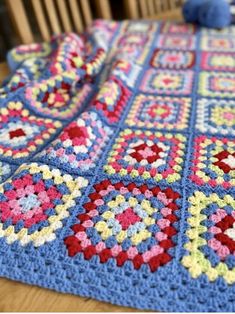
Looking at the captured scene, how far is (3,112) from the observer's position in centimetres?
100

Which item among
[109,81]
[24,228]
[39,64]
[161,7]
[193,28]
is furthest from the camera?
[161,7]

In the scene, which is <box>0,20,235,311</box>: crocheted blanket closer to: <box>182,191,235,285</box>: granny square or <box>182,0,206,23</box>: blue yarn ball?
<box>182,191,235,285</box>: granny square

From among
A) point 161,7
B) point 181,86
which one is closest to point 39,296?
point 181,86

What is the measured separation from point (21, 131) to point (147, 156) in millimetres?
369

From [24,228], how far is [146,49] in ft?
3.09

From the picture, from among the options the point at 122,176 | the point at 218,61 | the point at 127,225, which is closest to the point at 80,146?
the point at 122,176

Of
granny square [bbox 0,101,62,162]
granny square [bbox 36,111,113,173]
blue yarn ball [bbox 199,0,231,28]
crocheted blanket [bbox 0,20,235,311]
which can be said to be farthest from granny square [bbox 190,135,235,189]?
blue yarn ball [bbox 199,0,231,28]

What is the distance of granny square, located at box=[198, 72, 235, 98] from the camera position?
1072mm

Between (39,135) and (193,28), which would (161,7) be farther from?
(39,135)

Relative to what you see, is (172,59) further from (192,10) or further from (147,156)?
(147,156)

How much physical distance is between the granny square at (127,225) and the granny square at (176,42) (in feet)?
2.65

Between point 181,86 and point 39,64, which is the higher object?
point 39,64

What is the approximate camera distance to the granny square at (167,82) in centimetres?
111

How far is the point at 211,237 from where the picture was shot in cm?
65
